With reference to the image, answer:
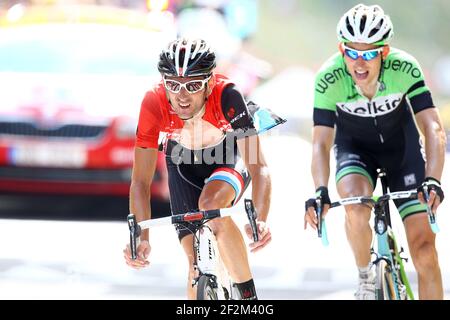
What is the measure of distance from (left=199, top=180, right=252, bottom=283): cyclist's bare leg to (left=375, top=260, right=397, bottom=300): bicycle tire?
0.64 metres

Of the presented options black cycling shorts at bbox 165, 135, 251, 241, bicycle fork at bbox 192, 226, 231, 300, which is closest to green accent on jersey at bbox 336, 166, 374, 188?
black cycling shorts at bbox 165, 135, 251, 241

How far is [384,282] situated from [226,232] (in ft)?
2.63

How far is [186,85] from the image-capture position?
19.1 feet

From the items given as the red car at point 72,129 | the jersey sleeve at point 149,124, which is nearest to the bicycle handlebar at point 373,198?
the jersey sleeve at point 149,124

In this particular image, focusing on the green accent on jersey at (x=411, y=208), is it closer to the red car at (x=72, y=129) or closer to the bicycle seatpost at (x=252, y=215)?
the bicycle seatpost at (x=252, y=215)

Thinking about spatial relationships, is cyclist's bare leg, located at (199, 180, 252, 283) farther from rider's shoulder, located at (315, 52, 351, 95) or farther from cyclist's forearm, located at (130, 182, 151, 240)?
rider's shoulder, located at (315, 52, 351, 95)

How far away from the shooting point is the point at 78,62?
11781 mm

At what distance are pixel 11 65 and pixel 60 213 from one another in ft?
4.98

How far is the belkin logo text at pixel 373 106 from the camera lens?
21.1 ft

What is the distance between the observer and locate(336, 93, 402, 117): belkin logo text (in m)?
6.42

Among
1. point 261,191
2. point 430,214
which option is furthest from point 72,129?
point 430,214

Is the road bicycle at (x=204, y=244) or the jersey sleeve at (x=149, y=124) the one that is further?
the jersey sleeve at (x=149, y=124)

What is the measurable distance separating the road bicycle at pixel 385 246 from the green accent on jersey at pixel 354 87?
2.12 ft
